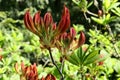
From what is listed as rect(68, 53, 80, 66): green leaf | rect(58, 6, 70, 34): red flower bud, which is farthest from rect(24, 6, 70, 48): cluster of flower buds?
rect(68, 53, 80, 66): green leaf

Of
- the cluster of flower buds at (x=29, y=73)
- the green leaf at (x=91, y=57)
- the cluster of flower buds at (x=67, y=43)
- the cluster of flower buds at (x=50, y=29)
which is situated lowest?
the cluster of flower buds at (x=29, y=73)

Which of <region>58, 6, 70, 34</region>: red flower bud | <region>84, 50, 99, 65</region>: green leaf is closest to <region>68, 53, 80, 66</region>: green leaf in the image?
<region>84, 50, 99, 65</region>: green leaf

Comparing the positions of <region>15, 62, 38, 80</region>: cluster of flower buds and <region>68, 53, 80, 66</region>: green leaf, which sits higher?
<region>68, 53, 80, 66</region>: green leaf

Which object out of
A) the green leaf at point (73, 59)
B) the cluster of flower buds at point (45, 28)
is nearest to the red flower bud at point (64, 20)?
the cluster of flower buds at point (45, 28)

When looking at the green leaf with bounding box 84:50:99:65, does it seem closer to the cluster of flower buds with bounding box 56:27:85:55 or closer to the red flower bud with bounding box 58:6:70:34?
the cluster of flower buds with bounding box 56:27:85:55

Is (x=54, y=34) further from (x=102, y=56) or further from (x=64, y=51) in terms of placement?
(x=102, y=56)

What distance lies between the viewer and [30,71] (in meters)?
1.26

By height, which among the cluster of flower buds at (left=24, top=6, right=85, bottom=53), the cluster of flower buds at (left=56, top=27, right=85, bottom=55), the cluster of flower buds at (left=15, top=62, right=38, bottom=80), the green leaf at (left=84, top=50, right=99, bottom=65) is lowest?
the cluster of flower buds at (left=15, top=62, right=38, bottom=80)

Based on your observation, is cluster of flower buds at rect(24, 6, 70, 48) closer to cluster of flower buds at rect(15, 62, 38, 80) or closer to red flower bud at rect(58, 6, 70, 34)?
red flower bud at rect(58, 6, 70, 34)

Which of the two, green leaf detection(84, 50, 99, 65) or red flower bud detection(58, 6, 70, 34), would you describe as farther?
green leaf detection(84, 50, 99, 65)

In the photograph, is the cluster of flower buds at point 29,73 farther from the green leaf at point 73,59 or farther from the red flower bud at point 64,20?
the red flower bud at point 64,20

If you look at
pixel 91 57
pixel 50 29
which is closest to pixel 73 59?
pixel 91 57

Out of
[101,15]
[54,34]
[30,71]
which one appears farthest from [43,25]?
[101,15]

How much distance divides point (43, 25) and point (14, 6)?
8855mm
